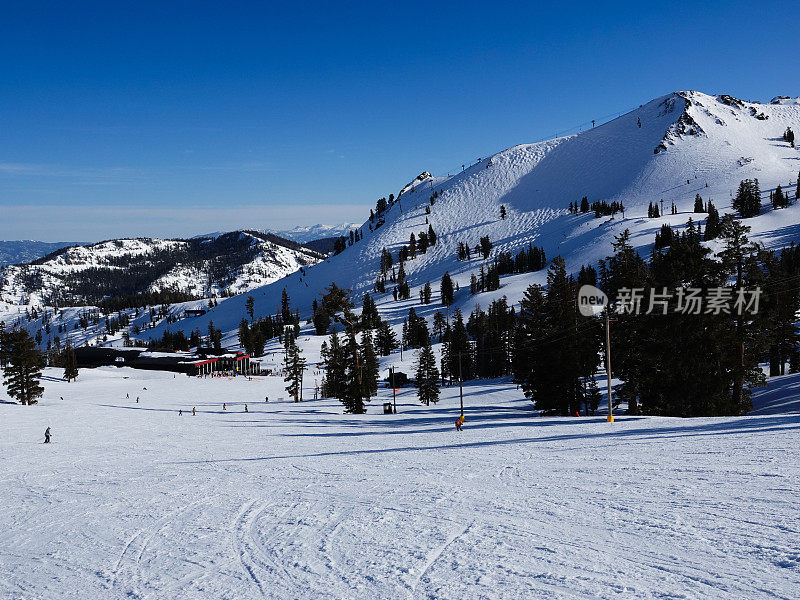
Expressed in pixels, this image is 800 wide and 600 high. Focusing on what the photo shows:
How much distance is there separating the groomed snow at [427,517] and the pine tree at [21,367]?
36.7 metres

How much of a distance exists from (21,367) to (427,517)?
59928mm

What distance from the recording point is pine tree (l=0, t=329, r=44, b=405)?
53625 mm

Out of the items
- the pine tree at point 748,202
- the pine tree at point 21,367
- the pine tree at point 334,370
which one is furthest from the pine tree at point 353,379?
the pine tree at point 748,202

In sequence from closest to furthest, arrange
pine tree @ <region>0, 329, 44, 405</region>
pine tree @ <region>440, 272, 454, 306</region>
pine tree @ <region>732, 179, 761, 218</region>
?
pine tree @ <region>0, 329, 44, 405</region>
pine tree @ <region>440, 272, 454, 306</region>
pine tree @ <region>732, 179, 761, 218</region>

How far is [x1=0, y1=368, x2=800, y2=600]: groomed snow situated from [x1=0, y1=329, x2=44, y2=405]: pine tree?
121ft

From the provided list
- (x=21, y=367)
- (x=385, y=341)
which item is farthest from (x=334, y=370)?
(x=385, y=341)

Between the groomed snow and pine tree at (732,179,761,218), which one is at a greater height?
pine tree at (732,179,761,218)

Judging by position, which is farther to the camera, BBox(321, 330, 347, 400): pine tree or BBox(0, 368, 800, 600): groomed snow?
BBox(321, 330, 347, 400): pine tree

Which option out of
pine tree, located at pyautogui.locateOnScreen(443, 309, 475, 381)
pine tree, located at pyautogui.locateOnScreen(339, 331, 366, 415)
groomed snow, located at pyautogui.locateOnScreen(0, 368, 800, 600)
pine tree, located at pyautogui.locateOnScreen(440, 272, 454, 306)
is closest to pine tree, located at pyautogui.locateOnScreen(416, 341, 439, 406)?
pine tree, located at pyautogui.locateOnScreen(443, 309, 475, 381)

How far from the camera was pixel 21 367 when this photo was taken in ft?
176

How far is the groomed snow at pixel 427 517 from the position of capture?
7559 mm

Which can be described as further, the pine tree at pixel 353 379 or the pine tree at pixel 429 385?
the pine tree at pixel 429 385

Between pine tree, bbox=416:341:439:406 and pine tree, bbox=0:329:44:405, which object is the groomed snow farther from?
pine tree, bbox=416:341:439:406

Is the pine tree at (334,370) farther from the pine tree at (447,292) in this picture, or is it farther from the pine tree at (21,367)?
the pine tree at (447,292)
